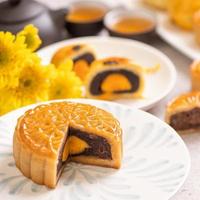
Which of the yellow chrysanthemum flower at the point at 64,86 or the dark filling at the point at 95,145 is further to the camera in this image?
the yellow chrysanthemum flower at the point at 64,86

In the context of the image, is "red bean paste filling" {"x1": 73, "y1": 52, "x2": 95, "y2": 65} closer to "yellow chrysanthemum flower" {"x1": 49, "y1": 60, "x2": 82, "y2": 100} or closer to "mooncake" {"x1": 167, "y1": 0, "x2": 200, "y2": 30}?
"yellow chrysanthemum flower" {"x1": 49, "y1": 60, "x2": 82, "y2": 100}

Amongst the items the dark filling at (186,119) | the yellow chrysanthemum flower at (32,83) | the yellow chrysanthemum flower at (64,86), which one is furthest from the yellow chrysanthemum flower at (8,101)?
the dark filling at (186,119)

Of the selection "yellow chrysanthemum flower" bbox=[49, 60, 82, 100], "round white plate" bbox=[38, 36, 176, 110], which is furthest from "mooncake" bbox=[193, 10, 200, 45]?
"yellow chrysanthemum flower" bbox=[49, 60, 82, 100]

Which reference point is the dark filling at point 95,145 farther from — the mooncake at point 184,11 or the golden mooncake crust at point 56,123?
the mooncake at point 184,11

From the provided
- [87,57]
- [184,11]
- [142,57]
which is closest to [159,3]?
[184,11]

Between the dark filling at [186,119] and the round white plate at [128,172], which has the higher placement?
the round white plate at [128,172]

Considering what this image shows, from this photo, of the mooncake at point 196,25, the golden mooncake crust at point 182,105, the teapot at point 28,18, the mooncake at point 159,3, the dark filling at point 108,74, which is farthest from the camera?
the mooncake at point 159,3

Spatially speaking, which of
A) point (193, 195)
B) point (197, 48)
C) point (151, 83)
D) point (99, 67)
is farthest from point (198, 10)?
point (193, 195)
